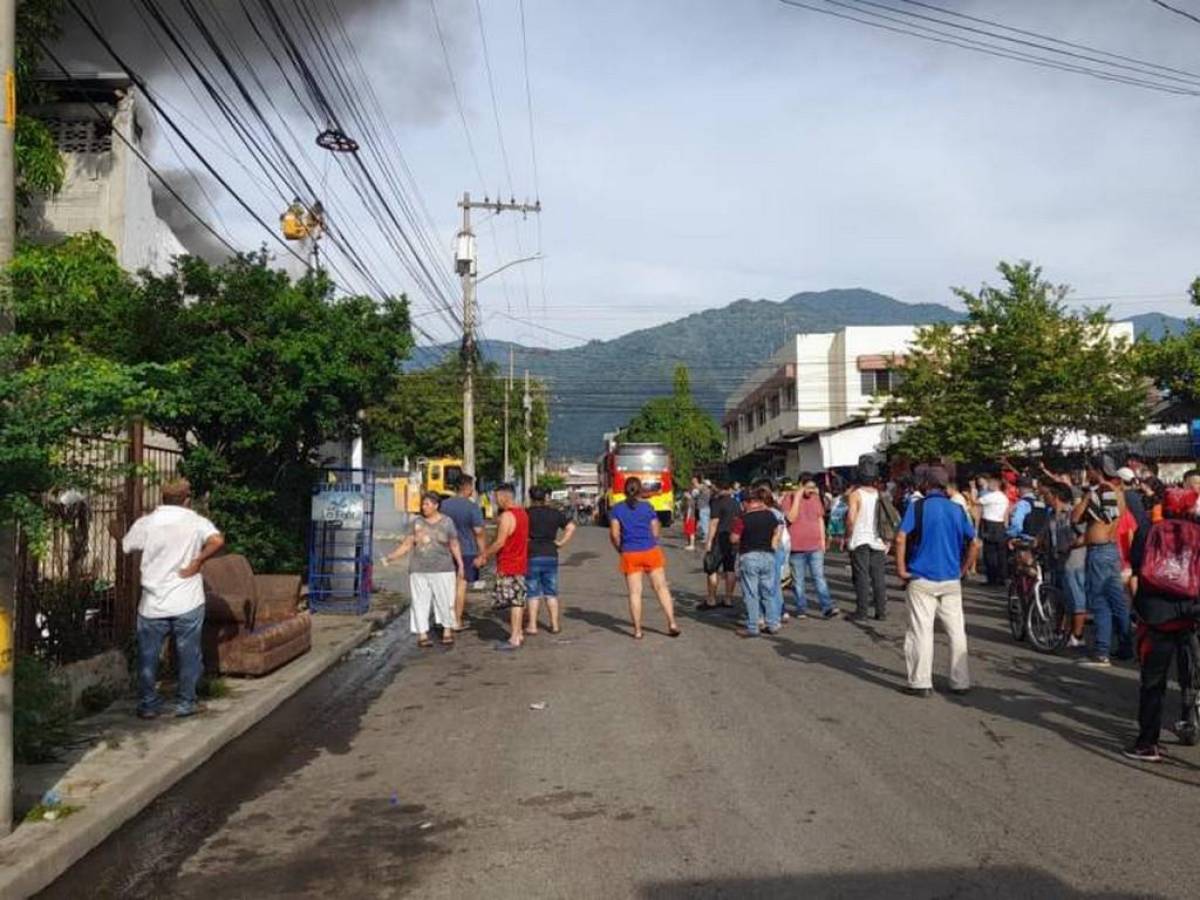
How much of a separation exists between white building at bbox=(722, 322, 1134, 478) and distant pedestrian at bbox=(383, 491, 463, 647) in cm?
2959

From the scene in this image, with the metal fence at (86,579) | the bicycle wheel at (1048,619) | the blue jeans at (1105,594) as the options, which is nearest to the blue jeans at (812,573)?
the bicycle wheel at (1048,619)

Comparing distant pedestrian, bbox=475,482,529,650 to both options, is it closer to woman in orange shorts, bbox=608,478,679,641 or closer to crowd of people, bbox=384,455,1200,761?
crowd of people, bbox=384,455,1200,761

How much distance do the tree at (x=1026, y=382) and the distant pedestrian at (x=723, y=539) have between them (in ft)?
49.0

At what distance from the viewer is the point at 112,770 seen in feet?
21.6

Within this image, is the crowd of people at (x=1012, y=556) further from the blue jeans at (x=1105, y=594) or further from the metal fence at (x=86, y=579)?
the metal fence at (x=86, y=579)

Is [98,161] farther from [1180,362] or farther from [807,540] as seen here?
[1180,362]

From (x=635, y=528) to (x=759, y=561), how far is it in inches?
55.1

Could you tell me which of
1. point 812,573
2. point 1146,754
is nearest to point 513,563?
point 812,573

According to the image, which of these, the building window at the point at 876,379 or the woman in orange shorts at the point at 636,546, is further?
the building window at the point at 876,379

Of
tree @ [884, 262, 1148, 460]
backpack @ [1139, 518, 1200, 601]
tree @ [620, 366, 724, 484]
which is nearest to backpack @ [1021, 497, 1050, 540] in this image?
backpack @ [1139, 518, 1200, 601]

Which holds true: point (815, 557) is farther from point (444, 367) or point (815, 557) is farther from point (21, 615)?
point (444, 367)

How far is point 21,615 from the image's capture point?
777cm

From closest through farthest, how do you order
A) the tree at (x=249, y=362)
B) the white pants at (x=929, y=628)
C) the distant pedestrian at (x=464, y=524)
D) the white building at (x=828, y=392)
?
the white pants at (x=929, y=628)
the tree at (x=249, y=362)
the distant pedestrian at (x=464, y=524)
the white building at (x=828, y=392)

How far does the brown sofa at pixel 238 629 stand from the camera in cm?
961
